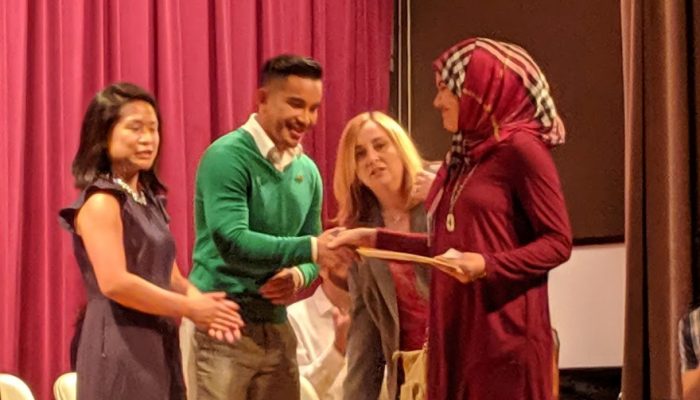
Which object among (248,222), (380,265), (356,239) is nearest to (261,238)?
(248,222)

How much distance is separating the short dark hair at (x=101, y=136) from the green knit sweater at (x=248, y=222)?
0.49 feet

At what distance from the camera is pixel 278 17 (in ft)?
12.1

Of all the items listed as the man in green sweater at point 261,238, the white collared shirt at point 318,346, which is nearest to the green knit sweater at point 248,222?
the man in green sweater at point 261,238

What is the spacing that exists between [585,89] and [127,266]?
1969 millimetres

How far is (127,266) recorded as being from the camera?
2.06m

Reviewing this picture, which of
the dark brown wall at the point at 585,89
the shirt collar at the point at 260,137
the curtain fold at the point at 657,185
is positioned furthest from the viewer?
the dark brown wall at the point at 585,89

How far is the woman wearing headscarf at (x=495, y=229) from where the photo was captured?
1883 mm

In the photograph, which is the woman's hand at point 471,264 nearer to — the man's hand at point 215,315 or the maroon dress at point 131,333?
the man's hand at point 215,315

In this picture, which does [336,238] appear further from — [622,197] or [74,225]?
[622,197]

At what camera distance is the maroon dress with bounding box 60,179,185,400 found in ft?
6.55

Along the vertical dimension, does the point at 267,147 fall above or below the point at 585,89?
below

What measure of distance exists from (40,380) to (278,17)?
4.73 feet

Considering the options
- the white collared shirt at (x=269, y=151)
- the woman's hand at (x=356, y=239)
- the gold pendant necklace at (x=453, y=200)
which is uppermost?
the white collared shirt at (x=269, y=151)

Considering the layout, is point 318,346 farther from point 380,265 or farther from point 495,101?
point 495,101
